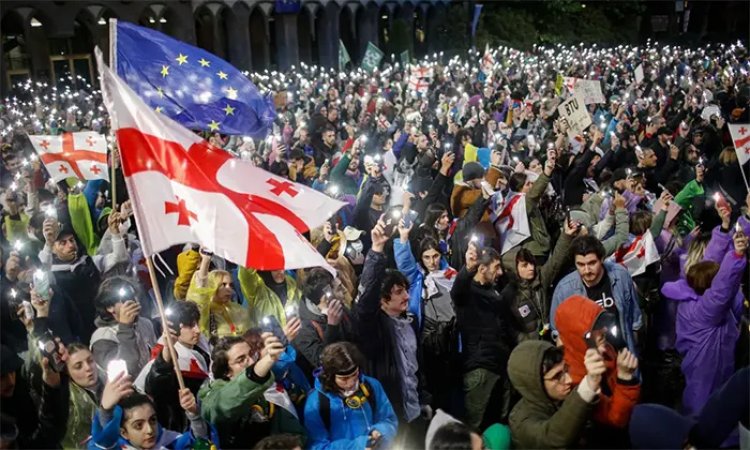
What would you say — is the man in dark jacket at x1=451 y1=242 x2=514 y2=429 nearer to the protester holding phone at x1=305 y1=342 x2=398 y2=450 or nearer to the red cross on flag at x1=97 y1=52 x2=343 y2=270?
the protester holding phone at x1=305 y1=342 x2=398 y2=450

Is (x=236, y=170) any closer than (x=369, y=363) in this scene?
Yes

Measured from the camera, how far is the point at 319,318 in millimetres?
4648

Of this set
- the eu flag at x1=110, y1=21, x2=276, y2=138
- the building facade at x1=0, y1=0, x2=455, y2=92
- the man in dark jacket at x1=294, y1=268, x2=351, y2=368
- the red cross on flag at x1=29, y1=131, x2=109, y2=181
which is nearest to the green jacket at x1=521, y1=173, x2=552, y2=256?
the man in dark jacket at x1=294, y1=268, x2=351, y2=368

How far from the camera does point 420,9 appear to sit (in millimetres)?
45719

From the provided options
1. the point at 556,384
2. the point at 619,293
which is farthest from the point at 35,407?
the point at 619,293

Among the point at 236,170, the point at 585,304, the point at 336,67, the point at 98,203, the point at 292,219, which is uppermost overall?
the point at 236,170

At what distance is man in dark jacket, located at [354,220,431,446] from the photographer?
4.54 metres

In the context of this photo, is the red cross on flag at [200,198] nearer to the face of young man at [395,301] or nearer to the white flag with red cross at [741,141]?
the face of young man at [395,301]

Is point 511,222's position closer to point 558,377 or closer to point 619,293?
point 619,293

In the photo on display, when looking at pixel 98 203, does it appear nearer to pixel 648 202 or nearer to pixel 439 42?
pixel 648 202

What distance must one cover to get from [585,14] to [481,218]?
42369 mm

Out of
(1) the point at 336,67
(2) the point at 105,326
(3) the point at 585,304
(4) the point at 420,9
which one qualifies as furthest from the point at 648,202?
(4) the point at 420,9

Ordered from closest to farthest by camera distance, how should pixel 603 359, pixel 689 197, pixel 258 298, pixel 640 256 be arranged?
pixel 603 359 → pixel 258 298 → pixel 640 256 → pixel 689 197

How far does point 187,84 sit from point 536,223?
3.65m
